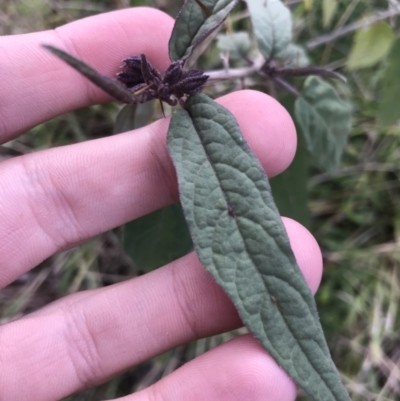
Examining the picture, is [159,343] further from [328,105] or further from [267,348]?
[328,105]

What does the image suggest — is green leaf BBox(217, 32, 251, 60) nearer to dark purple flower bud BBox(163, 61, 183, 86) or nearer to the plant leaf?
dark purple flower bud BBox(163, 61, 183, 86)

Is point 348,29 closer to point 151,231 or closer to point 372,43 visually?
point 372,43

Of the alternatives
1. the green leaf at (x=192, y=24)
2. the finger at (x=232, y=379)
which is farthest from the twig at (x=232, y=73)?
the finger at (x=232, y=379)

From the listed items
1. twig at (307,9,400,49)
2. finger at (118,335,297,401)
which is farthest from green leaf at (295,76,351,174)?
finger at (118,335,297,401)


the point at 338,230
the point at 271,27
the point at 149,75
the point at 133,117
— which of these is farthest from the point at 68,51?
the point at 338,230

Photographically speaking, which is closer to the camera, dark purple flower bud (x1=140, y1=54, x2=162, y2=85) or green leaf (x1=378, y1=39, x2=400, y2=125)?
dark purple flower bud (x1=140, y1=54, x2=162, y2=85)

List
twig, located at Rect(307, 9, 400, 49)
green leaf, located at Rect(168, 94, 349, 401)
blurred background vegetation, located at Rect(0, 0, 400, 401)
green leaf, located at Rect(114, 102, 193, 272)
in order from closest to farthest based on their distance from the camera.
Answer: green leaf, located at Rect(168, 94, 349, 401) < green leaf, located at Rect(114, 102, 193, 272) < twig, located at Rect(307, 9, 400, 49) < blurred background vegetation, located at Rect(0, 0, 400, 401)

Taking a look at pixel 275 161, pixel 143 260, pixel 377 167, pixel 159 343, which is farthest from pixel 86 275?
pixel 377 167
